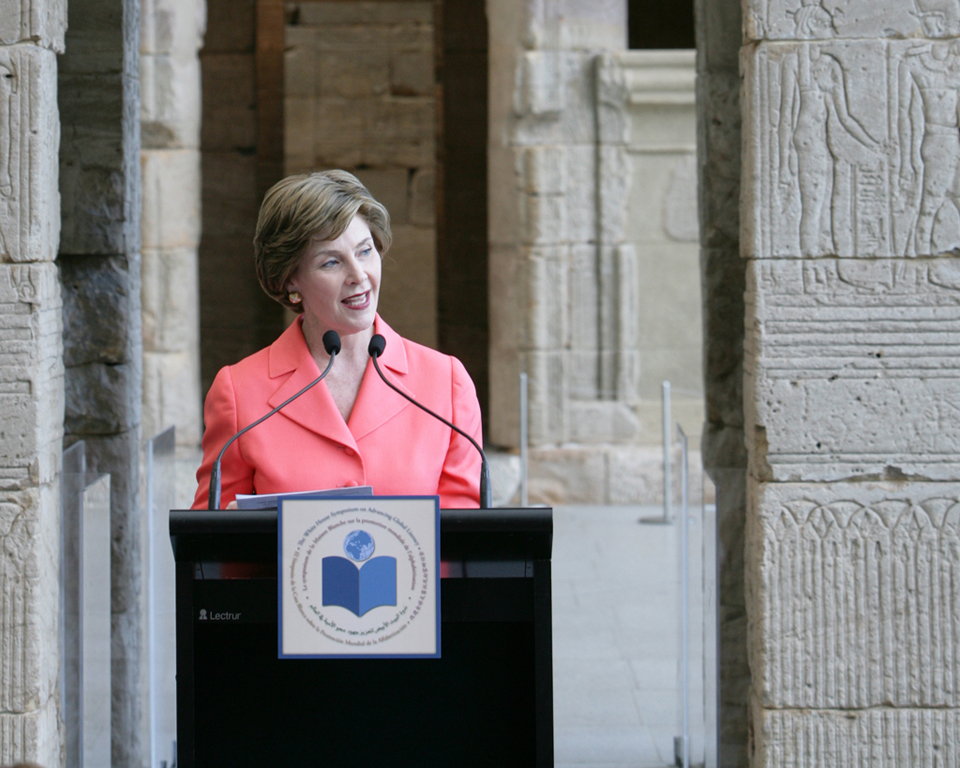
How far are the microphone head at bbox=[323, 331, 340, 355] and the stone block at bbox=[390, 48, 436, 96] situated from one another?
22.4 feet

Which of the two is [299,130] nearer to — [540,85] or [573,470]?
[540,85]

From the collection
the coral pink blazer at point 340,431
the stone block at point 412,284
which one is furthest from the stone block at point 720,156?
the stone block at point 412,284

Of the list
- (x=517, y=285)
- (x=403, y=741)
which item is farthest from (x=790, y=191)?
(x=517, y=285)

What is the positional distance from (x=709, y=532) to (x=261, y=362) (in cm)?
143

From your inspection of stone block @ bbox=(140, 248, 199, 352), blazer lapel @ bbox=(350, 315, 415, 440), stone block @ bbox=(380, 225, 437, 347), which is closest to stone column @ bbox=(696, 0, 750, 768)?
blazer lapel @ bbox=(350, 315, 415, 440)

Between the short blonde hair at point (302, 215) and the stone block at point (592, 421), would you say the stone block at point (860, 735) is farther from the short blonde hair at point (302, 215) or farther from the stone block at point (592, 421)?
the stone block at point (592, 421)

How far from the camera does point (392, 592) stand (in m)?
2.21

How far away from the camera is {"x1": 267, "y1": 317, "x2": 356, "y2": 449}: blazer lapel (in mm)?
2758

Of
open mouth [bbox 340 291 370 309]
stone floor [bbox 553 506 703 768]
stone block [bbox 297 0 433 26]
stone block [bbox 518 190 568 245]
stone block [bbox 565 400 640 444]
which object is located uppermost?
stone block [bbox 297 0 433 26]

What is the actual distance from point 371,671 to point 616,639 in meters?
3.55

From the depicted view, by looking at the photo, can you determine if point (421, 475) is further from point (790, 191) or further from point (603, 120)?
point (603, 120)

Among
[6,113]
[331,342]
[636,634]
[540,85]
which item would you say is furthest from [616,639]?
[540,85]

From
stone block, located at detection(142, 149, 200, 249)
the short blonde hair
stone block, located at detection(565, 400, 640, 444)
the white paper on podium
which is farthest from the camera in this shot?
stone block, located at detection(565, 400, 640, 444)

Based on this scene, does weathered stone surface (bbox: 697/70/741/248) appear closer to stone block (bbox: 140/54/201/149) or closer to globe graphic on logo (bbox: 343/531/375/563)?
globe graphic on logo (bbox: 343/531/375/563)
